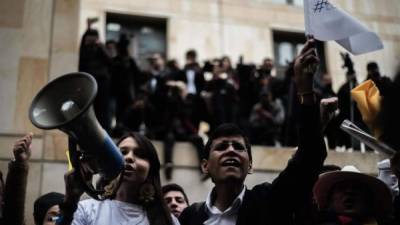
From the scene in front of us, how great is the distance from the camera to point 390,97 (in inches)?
111

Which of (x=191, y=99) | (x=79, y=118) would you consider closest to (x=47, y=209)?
(x=79, y=118)

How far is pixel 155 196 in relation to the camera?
4.11 meters

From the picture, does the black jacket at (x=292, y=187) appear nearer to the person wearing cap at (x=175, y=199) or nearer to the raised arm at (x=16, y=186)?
the raised arm at (x=16, y=186)

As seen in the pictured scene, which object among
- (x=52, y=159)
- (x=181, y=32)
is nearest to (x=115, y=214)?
(x=52, y=159)

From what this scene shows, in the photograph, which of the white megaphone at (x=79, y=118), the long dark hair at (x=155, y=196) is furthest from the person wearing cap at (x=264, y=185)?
the white megaphone at (x=79, y=118)

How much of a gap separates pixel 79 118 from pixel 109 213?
0.69m

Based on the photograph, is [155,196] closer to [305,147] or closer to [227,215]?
[227,215]

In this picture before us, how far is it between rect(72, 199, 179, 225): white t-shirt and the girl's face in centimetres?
17

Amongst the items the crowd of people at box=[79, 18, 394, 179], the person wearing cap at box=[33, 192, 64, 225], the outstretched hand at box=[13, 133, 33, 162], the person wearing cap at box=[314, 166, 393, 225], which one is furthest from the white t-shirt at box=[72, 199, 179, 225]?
the crowd of people at box=[79, 18, 394, 179]

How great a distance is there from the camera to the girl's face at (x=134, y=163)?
13.4 ft

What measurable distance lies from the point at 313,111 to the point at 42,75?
5508 mm

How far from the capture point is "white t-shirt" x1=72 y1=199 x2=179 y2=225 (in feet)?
12.5

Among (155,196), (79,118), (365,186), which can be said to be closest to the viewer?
(79,118)

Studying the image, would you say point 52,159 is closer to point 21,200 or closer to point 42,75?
point 42,75
